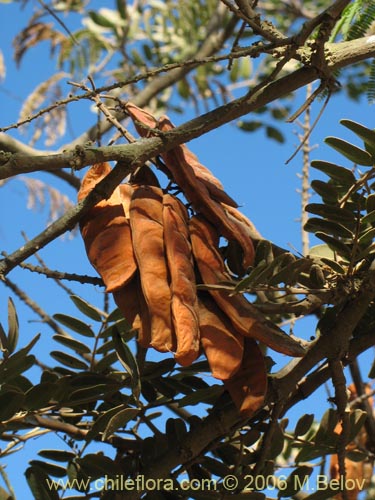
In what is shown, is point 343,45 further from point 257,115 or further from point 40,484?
point 257,115

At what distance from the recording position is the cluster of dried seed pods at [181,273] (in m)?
1.25

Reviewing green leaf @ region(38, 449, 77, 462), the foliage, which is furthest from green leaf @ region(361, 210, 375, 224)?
green leaf @ region(38, 449, 77, 462)

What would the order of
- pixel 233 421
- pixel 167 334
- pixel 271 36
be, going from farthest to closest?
pixel 233 421, pixel 271 36, pixel 167 334

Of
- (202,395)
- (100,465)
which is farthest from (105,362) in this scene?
(202,395)

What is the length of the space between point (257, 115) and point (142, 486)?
110 inches

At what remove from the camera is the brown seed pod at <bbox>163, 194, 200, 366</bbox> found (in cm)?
121

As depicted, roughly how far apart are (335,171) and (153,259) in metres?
0.42

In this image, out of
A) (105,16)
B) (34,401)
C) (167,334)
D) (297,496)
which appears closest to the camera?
(167,334)

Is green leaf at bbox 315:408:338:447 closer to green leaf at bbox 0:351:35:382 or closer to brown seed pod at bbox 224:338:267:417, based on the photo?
brown seed pod at bbox 224:338:267:417

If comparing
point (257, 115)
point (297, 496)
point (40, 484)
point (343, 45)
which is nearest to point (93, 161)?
point (343, 45)

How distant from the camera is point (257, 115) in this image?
414 centimetres

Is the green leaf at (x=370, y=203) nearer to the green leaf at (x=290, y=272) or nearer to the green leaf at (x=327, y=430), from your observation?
the green leaf at (x=290, y=272)

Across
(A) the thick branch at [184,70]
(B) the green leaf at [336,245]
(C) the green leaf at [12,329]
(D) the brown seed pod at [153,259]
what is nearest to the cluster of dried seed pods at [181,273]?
(D) the brown seed pod at [153,259]

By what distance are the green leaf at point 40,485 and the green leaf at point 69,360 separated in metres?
0.20
